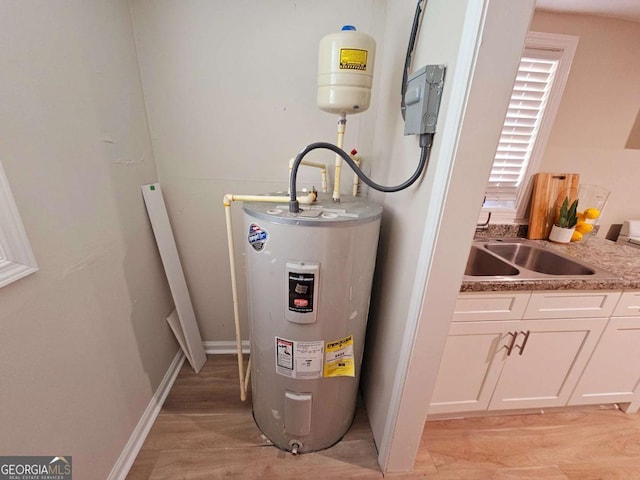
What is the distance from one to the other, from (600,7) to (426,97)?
1439 mm

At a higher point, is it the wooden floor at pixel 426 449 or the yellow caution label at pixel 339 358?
the yellow caution label at pixel 339 358

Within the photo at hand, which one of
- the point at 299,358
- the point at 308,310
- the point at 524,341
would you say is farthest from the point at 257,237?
the point at 524,341

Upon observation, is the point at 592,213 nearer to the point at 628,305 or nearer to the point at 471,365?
the point at 628,305

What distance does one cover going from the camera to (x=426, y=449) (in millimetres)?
1283

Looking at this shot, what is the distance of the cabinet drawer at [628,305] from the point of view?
1.18m

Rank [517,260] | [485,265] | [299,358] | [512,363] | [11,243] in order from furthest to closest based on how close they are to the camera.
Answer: [517,260] → [485,265] → [512,363] → [299,358] → [11,243]

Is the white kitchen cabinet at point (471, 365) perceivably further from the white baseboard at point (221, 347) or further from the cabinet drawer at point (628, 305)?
the white baseboard at point (221, 347)

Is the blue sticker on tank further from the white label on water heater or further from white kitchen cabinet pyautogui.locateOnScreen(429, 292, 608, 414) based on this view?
white kitchen cabinet pyautogui.locateOnScreen(429, 292, 608, 414)

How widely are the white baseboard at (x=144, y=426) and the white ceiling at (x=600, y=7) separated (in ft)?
9.52

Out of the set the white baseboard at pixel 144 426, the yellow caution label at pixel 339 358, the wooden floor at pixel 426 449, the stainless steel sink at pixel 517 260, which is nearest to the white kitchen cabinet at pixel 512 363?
the wooden floor at pixel 426 449

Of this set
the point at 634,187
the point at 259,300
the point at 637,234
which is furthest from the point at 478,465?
the point at 634,187

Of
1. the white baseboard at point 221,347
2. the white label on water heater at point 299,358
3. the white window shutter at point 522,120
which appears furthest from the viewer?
the white baseboard at point 221,347

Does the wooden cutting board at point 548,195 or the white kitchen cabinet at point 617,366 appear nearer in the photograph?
the white kitchen cabinet at point 617,366

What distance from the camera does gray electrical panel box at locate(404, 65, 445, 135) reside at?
0.76 metres
